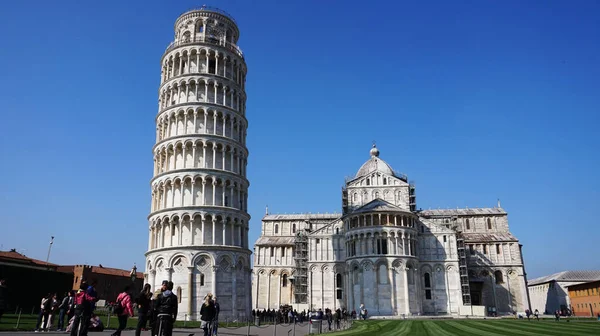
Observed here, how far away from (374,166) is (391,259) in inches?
754

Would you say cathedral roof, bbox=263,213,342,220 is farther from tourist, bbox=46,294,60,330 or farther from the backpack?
the backpack

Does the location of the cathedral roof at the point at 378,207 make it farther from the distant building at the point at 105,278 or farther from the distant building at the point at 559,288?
the distant building at the point at 559,288

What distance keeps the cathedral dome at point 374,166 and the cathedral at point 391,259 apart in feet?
0.55

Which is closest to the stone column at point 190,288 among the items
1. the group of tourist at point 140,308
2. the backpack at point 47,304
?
the backpack at point 47,304

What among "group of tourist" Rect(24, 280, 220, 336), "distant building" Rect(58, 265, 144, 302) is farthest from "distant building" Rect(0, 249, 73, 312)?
"group of tourist" Rect(24, 280, 220, 336)

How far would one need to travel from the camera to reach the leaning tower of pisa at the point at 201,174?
37125mm

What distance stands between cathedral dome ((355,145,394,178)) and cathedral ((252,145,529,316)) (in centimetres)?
17

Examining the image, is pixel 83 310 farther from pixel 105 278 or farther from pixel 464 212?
pixel 464 212

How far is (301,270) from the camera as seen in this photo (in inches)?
2613

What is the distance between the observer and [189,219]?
3788 cm

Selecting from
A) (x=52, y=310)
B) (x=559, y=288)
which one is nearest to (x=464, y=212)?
(x=559, y=288)

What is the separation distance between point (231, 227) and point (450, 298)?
35.9 meters

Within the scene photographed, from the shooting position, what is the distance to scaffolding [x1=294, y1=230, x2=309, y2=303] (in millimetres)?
64562

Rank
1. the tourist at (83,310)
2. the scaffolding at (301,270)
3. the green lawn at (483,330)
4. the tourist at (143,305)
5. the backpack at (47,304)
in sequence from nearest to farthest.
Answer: the tourist at (83,310) → the tourist at (143,305) → the backpack at (47,304) → the green lawn at (483,330) → the scaffolding at (301,270)
